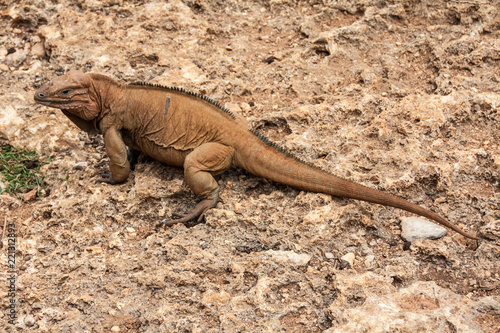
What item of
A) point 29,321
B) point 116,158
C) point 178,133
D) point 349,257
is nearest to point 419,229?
point 349,257

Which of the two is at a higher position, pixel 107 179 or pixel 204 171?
pixel 204 171

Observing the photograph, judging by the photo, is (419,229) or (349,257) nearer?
(349,257)

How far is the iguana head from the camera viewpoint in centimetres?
373

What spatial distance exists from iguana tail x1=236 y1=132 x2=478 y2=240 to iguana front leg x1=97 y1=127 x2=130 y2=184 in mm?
991

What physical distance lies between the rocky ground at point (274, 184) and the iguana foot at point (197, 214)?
4.1 inches

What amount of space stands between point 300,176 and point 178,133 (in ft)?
3.76

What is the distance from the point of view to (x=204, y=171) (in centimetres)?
371

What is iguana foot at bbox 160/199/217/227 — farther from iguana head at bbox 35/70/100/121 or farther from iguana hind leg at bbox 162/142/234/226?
iguana head at bbox 35/70/100/121

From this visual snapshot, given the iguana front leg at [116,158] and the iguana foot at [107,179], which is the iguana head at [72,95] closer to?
the iguana front leg at [116,158]

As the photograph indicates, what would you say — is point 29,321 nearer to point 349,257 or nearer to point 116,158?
point 116,158

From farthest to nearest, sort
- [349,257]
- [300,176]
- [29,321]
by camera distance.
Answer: [300,176] < [349,257] < [29,321]

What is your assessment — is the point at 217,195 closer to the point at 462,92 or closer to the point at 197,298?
the point at 197,298

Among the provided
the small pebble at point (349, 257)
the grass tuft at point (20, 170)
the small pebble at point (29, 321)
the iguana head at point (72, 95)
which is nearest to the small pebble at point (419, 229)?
the small pebble at point (349, 257)

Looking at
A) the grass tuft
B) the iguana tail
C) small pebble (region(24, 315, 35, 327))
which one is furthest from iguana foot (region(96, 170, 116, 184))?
small pebble (region(24, 315, 35, 327))
